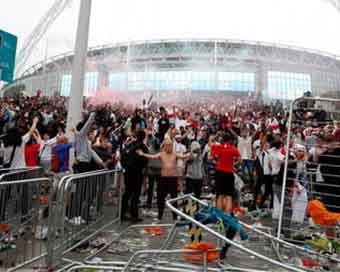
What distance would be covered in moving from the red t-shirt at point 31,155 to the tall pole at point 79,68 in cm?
114

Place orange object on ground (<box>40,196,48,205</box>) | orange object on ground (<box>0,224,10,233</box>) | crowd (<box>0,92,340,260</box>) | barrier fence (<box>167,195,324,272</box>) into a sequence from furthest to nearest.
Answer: crowd (<box>0,92,340,260</box>) < orange object on ground (<box>40,196,48,205</box>) < orange object on ground (<box>0,224,10,233</box>) < barrier fence (<box>167,195,324,272</box>)

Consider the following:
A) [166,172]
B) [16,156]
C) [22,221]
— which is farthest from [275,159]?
[22,221]

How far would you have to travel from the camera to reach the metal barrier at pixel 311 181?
21.5 feet

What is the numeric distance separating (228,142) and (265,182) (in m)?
2.35

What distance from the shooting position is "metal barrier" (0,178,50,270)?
4965 mm

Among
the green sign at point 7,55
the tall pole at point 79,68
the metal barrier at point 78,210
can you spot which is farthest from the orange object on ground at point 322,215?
Answer: the tall pole at point 79,68

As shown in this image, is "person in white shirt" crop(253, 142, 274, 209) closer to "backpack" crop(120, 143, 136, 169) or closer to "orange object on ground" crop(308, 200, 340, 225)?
"backpack" crop(120, 143, 136, 169)

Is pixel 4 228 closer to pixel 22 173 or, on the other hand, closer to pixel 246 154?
pixel 22 173

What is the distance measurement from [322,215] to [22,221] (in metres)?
3.97

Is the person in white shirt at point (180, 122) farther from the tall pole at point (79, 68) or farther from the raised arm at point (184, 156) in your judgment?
the tall pole at point (79, 68)

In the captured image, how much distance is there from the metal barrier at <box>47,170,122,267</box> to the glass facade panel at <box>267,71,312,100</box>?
4007 cm

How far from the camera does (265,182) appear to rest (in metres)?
10.7

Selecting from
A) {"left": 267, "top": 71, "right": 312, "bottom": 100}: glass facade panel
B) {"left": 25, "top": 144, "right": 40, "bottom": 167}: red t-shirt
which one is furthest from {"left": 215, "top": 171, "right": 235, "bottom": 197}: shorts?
{"left": 267, "top": 71, "right": 312, "bottom": 100}: glass facade panel

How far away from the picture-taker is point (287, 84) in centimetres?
4712
